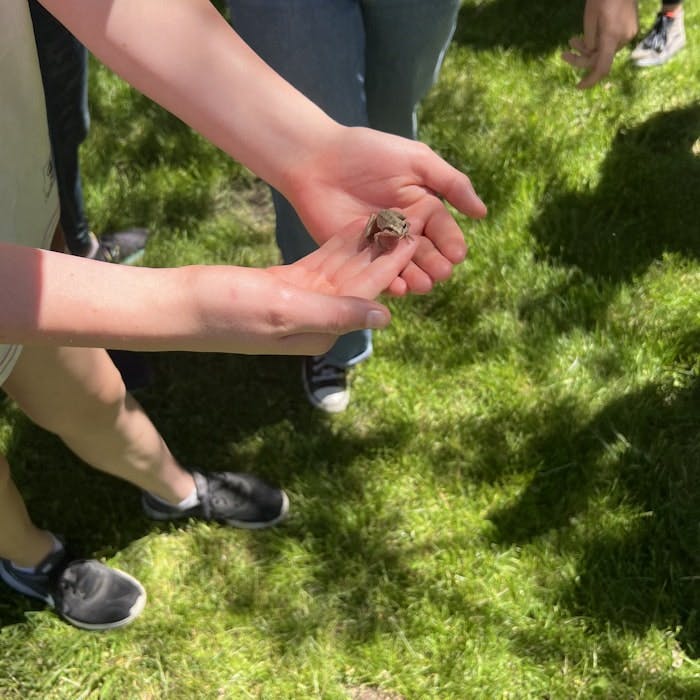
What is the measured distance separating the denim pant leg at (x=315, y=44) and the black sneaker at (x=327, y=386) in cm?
119

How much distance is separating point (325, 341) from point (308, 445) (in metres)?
1.54

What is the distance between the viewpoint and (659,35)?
464 centimetres

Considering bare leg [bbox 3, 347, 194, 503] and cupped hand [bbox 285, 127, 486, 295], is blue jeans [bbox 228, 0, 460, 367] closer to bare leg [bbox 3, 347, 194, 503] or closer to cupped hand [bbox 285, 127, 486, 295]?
cupped hand [bbox 285, 127, 486, 295]

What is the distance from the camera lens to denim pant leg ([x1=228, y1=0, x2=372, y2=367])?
231 centimetres

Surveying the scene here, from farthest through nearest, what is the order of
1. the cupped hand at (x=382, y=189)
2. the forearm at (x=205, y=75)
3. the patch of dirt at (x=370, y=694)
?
the patch of dirt at (x=370, y=694)
the cupped hand at (x=382, y=189)
the forearm at (x=205, y=75)

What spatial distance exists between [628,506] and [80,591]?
214 cm

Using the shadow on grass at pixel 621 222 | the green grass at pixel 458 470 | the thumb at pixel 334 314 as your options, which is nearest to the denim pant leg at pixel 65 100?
the green grass at pixel 458 470

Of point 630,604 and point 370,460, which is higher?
point 630,604

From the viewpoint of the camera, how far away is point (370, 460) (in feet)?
10.7

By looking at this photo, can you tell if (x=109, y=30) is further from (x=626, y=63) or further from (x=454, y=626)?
(x=626, y=63)

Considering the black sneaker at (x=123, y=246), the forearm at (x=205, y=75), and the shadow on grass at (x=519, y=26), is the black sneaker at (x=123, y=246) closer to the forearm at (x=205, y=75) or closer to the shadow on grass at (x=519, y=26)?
the forearm at (x=205, y=75)

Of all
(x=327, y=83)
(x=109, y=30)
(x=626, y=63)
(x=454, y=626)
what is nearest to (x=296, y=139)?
(x=327, y=83)

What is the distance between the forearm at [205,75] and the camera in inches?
81.2

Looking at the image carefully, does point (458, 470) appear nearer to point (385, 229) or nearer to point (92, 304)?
point (385, 229)
